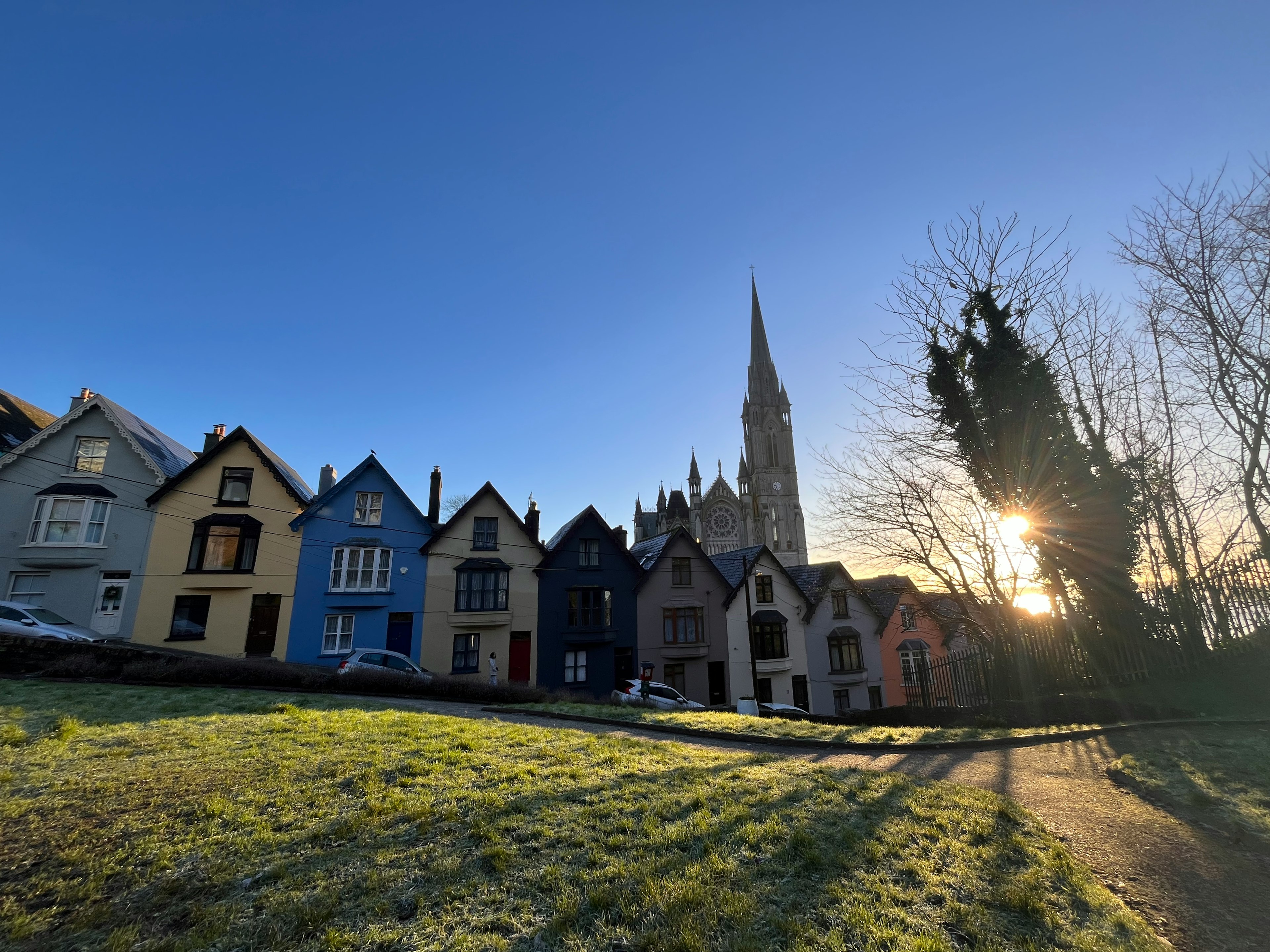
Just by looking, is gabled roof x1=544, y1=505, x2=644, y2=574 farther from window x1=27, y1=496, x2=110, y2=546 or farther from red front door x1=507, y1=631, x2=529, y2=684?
window x1=27, y1=496, x2=110, y2=546

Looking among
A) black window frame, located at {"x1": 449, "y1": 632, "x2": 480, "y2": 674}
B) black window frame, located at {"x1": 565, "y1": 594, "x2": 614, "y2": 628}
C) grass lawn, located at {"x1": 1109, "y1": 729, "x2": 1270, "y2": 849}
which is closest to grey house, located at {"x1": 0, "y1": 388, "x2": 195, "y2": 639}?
black window frame, located at {"x1": 449, "y1": 632, "x2": 480, "y2": 674}

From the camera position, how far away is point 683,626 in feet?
111

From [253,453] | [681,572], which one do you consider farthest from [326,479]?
[681,572]

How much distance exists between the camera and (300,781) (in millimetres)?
6965

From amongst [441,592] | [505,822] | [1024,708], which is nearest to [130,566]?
[441,592]

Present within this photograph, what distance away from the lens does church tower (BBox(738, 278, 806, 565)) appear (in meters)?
87.6

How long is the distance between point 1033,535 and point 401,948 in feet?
67.3

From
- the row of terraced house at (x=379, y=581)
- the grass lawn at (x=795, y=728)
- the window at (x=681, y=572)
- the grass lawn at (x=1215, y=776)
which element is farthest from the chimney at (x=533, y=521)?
the grass lawn at (x=1215, y=776)

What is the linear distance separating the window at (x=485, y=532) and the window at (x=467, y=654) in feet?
15.3

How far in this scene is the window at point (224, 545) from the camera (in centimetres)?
2622

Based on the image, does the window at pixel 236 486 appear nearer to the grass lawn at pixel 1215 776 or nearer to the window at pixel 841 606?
the grass lawn at pixel 1215 776

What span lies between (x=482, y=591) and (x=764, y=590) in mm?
17019

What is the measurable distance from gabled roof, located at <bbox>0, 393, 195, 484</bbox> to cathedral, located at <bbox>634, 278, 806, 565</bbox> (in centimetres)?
6279

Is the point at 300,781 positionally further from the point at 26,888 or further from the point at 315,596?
the point at 315,596
